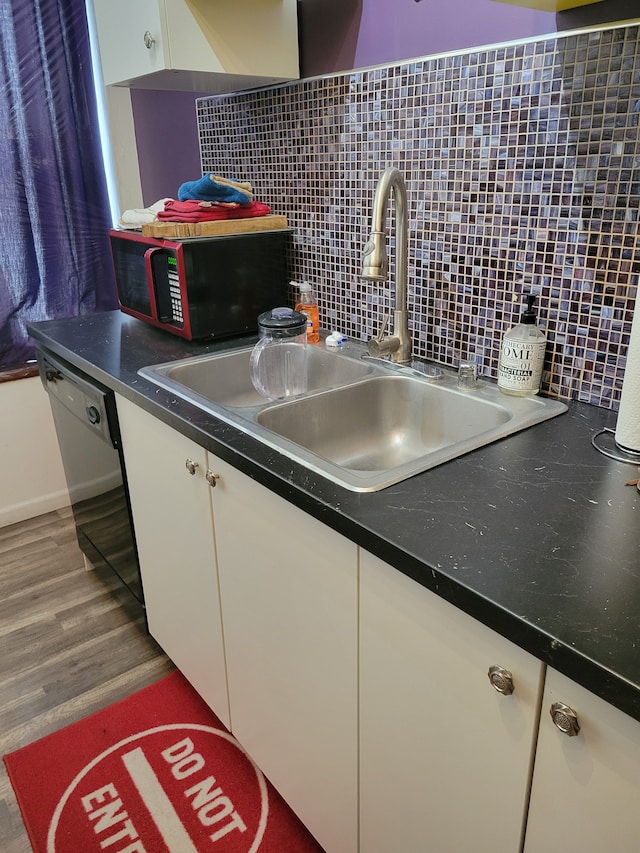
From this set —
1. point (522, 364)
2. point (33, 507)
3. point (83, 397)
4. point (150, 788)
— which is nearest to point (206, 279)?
point (83, 397)

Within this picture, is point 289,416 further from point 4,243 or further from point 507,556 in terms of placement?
point 4,243

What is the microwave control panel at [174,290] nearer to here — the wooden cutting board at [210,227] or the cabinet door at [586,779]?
the wooden cutting board at [210,227]

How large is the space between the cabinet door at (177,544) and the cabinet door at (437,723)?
517mm

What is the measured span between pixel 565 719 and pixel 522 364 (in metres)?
0.77

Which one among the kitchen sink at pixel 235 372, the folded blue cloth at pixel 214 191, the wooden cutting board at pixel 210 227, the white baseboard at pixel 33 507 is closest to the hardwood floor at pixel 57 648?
the white baseboard at pixel 33 507

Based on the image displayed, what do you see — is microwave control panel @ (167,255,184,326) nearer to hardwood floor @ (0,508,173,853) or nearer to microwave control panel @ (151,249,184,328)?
microwave control panel @ (151,249,184,328)

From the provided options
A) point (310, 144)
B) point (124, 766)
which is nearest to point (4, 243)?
point (310, 144)

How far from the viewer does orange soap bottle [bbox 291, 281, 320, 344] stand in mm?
1777

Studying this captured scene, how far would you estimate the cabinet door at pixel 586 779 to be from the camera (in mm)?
646

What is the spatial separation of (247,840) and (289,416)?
0.93 meters

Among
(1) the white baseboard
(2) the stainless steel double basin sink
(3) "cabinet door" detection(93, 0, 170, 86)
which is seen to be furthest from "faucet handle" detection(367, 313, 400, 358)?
(1) the white baseboard

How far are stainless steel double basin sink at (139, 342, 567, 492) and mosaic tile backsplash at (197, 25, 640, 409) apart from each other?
0.13 m

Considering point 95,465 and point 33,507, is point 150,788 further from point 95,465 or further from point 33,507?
point 33,507

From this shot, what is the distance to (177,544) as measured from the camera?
5.02 feet
